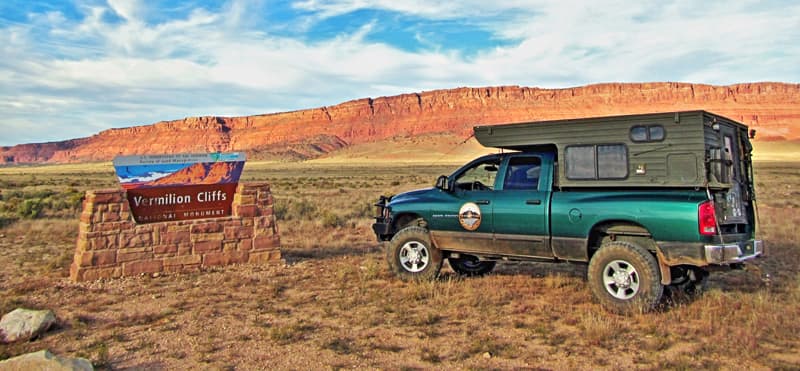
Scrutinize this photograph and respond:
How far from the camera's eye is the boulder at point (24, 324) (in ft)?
19.3

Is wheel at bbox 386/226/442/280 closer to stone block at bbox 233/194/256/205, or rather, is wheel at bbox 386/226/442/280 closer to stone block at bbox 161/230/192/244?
stone block at bbox 233/194/256/205

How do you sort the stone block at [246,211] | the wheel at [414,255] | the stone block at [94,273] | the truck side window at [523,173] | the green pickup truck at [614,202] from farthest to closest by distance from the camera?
the stone block at [246,211] → the stone block at [94,273] → the wheel at [414,255] → the truck side window at [523,173] → the green pickup truck at [614,202]

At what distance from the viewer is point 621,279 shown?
22.5 feet

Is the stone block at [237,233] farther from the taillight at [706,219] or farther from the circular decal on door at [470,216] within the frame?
the taillight at [706,219]

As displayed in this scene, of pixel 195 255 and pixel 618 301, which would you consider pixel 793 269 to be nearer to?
pixel 618 301

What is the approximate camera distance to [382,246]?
12.7 metres

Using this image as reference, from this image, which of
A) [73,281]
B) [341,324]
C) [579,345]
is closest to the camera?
[579,345]

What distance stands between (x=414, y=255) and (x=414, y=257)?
30 mm

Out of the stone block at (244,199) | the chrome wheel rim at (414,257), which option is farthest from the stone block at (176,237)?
the chrome wheel rim at (414,257)

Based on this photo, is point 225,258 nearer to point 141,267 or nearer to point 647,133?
point 141,267

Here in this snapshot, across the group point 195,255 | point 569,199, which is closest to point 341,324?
point 569,199

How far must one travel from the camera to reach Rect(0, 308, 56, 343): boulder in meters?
5.88

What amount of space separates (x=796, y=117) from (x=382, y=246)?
161 m

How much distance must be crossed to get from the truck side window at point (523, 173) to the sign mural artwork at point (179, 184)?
204 inches
